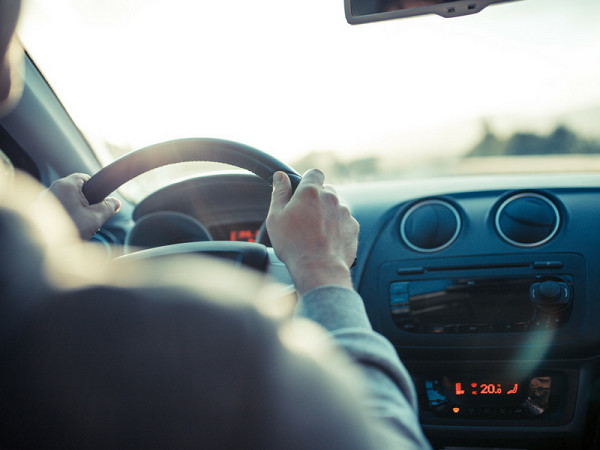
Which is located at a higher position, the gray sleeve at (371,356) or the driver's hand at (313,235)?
the driver's hand at (313,235)

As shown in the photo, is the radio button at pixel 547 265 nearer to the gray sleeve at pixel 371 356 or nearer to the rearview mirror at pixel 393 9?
the rearview mirror at pixel 393 9

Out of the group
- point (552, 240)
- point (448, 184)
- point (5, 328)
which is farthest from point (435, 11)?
point (5, 328)

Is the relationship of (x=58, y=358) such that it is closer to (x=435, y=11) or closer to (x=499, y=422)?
(x=435, y=11)

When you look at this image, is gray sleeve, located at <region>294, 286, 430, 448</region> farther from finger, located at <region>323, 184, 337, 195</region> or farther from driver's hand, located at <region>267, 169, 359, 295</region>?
finger, located at <region>323, 184, 337, 195</region>

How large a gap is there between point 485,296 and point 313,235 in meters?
1.37

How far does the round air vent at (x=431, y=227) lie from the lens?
2229 mm

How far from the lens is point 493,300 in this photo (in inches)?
84.6

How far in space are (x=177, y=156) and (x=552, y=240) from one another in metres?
1.58

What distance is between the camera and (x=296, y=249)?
3.43ft

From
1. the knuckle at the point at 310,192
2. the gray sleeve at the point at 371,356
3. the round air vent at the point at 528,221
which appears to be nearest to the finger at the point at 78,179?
the knuckle at the point at 310,192

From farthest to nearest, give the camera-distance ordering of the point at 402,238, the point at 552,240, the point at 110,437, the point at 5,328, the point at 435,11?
the point at 402,238 < the point at 552,240 < the point at 435,11 < the point at 5,328 < the point at 110,437

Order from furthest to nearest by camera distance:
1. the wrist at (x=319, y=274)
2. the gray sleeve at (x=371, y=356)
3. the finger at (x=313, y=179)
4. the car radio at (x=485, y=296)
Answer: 1. the car radio at (x=485, y=296)
2. the finger at (x=313, y=179)
3. the wrist at (x=319, y=274)
4. the gray sleeve at (x=371, y=356)

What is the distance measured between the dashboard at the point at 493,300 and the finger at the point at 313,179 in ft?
3.85

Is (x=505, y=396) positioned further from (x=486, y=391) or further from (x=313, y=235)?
(x=313, y=235)
